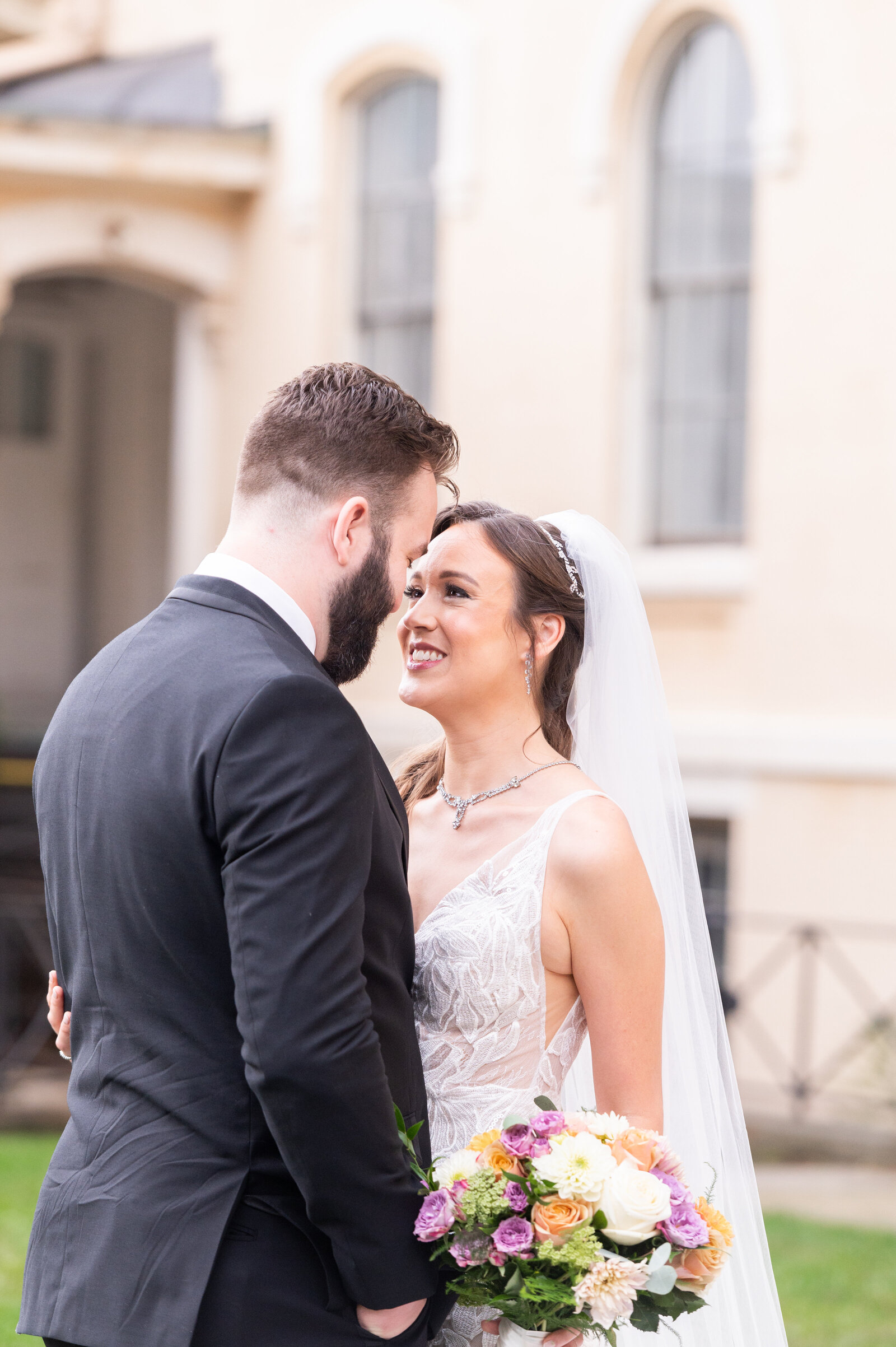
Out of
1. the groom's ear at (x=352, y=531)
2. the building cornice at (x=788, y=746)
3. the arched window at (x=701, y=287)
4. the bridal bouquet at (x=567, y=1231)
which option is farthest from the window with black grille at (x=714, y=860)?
the groom's ear at (x=352, y=531)

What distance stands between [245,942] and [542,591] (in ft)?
4.40

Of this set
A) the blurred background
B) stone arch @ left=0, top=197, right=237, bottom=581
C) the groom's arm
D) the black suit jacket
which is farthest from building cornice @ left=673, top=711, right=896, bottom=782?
the groom's arm

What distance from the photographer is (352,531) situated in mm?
2506

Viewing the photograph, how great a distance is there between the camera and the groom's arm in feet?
7.27

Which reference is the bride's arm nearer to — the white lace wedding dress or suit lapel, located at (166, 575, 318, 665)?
the white lace wedding dress

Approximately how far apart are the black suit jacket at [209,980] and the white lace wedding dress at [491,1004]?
61cm

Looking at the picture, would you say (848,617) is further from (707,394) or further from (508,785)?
(508,785)

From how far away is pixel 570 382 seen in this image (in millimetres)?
10320

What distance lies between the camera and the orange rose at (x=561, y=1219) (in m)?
2.41

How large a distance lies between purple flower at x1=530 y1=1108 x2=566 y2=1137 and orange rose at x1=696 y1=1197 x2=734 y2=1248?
0.80 feet

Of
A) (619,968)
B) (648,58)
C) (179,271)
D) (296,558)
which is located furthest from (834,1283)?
(179,271)

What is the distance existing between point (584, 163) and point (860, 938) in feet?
16.2

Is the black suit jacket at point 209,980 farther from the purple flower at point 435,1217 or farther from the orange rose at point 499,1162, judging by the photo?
the orange rose at point 499,1162

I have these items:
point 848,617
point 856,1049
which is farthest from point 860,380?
point 856,1049
